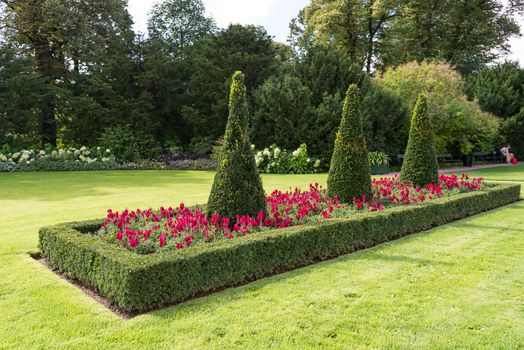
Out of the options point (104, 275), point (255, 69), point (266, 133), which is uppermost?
point (255, 69)

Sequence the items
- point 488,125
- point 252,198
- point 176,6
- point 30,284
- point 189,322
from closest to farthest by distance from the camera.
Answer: point 189,322
point 30,284
point 252,198
point 488,125
point 176,6

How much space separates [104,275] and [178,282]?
754 millimetres

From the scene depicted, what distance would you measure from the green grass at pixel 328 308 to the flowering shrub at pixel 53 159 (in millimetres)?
14287

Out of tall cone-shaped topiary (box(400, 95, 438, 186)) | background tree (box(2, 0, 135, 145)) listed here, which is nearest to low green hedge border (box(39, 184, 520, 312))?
tall cone-shaped topiary (box(400, 95, 438, 186))

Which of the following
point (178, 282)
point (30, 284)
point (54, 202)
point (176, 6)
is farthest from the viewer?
point (176, 6)

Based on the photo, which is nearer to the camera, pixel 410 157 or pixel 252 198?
pixel 252 198

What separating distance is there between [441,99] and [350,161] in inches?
576

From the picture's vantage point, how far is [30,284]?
455cm

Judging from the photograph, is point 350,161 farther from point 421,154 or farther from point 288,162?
point 288,162

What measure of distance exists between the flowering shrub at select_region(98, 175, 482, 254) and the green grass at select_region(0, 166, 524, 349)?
841 mm

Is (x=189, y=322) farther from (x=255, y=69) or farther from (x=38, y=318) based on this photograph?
(x=255, y=69)

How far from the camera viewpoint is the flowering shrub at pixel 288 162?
18.3m

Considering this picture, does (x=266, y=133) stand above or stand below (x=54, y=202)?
above

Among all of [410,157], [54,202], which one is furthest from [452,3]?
[54,202]
